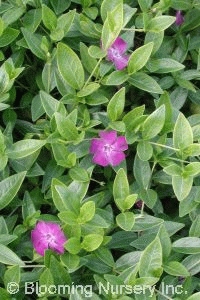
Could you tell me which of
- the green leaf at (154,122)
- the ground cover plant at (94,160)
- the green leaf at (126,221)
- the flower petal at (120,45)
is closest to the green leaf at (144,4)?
the ground cover plant at (94,160)

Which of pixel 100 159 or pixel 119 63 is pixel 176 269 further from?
pixel 119 63

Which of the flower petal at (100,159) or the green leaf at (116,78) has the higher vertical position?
the green leaf at (116,78)

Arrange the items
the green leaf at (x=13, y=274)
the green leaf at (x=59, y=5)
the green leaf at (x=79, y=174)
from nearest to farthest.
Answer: the green leaf at (x=13, y=274) < the green leaf at (x=79, y=174) < the green leaf at (x=59, y=5)

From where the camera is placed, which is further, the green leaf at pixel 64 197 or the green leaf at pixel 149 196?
the green leaf at pixel 149 196

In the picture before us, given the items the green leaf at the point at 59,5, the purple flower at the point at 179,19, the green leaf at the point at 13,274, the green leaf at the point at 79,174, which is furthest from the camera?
the purple flower at the point at 179,19

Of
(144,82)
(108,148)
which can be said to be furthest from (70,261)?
(144,82)

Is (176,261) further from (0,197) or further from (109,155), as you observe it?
(0,197)

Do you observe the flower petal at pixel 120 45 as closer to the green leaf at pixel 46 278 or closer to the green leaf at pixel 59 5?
the green leaf at pixel 59 5
